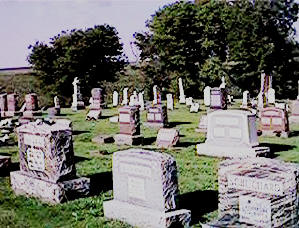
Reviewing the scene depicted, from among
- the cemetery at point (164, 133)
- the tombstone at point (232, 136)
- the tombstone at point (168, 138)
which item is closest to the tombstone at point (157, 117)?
the cemetery at point (164, 133)

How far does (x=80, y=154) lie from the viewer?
46.2 feet

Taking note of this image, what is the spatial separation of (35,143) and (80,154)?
4467mm

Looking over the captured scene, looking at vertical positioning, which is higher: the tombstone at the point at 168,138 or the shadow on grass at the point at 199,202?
the tombstone at the point at 168,138

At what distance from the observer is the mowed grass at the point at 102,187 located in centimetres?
830

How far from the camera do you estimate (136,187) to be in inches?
312

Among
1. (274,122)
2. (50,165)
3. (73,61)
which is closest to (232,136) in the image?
(274,122)

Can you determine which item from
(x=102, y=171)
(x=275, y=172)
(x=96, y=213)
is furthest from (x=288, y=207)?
(x=102, y=171)

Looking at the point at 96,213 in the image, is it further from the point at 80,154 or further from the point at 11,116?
the point at 11,116

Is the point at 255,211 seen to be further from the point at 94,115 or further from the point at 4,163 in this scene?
the point at 94,115

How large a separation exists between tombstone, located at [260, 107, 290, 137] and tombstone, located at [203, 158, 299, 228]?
10290 mm

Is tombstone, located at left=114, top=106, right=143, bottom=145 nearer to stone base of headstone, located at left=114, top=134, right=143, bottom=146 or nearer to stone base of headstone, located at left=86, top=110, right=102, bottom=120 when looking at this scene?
stone base of headstone, located at left=114, top=134, right=143, bottom=146

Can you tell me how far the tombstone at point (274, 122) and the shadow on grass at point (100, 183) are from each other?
7.68 metres

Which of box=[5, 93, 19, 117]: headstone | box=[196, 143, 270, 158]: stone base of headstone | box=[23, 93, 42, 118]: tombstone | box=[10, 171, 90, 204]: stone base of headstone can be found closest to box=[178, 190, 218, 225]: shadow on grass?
box=[10, 171, 90, 204]: stone base of headstone

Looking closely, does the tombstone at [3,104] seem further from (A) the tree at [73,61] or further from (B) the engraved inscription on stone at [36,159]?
(B) the engraved inscription on stone at [36,159]
